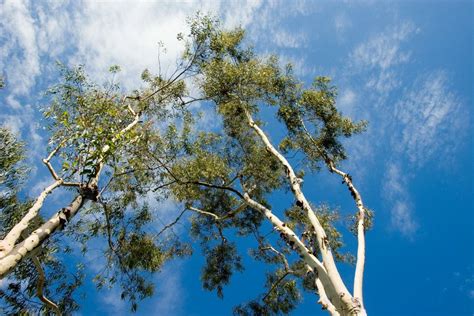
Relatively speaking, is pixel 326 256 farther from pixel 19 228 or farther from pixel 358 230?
pixel 19 228

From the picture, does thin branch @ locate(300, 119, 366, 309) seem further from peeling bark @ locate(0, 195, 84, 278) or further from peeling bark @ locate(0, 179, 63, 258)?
peeling bark @ locate(0, 179, 63, 258)

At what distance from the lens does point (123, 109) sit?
12.2 meters

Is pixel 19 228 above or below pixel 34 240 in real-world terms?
above

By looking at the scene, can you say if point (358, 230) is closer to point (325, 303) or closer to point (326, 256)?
point (326, 256)

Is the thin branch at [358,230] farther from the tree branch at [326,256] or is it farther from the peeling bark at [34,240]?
the peeling bark at [34,240]

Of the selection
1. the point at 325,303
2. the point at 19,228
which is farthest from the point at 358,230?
the point at 19,228

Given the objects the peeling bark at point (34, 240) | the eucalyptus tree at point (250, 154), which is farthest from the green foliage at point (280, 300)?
the peeling bark at point (34, 240)

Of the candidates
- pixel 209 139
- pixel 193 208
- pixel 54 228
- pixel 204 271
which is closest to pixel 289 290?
pixel 204 271

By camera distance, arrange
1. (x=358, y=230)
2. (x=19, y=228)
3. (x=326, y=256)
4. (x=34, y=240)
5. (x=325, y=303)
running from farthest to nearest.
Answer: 1. (x=358, y=230)
2. (x=326, y=256)
3. (x=325, y=303)
4. (x=19, y=228)
5. (x=34, y=240)

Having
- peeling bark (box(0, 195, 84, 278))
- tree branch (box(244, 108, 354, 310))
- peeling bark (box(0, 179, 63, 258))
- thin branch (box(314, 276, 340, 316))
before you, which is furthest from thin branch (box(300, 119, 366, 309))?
peeling bark (box(0, 179, 63, 258))

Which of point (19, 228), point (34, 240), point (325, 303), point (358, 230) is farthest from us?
point (358, 230)

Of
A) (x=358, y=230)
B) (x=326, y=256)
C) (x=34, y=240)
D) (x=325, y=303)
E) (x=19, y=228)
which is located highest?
(x=358, y=230)

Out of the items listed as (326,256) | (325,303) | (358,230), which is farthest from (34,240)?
(358,230)

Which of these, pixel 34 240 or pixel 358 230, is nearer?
pixel 34 240
